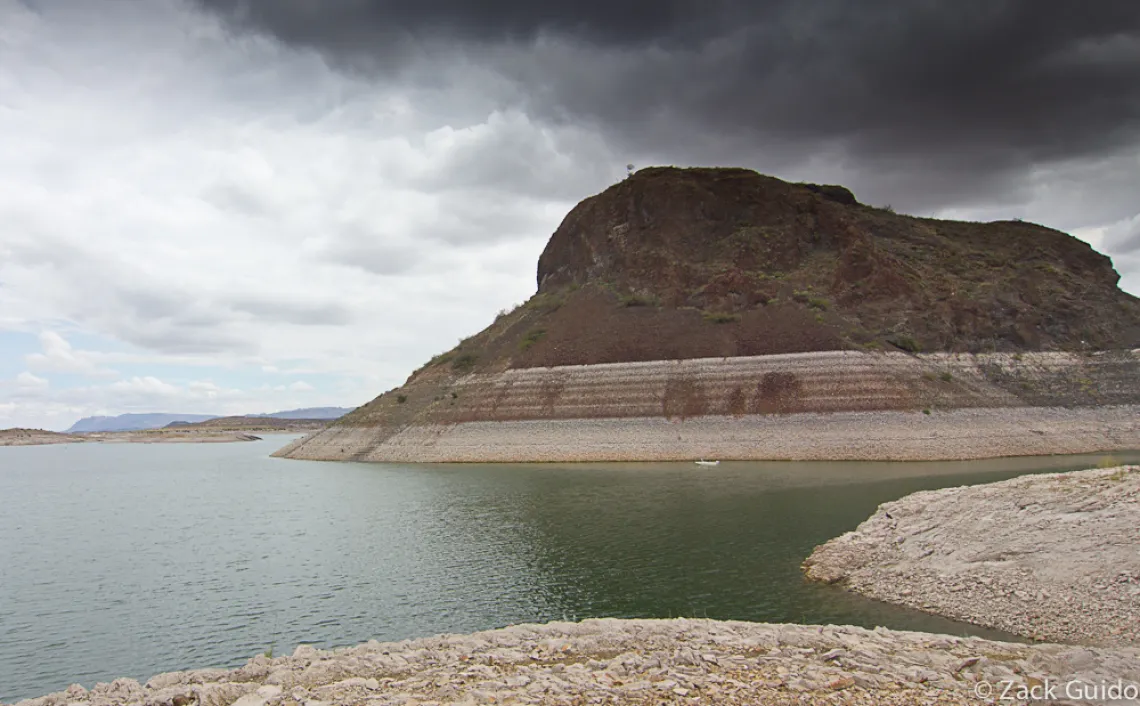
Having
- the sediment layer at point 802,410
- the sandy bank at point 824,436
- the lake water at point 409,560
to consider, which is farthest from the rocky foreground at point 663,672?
the sediment layer at point 802,410

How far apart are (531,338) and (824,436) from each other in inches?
1311

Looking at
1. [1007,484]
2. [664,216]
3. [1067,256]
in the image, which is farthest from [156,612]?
[1067,256]

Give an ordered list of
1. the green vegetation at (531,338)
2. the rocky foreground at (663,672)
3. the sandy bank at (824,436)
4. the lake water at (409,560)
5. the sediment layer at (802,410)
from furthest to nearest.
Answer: the green vegetation at (531,338), the sediment layer at (802,410), the sandy bank at (824,436), the lake water at (409,560), the rocky foreground at (663,672)

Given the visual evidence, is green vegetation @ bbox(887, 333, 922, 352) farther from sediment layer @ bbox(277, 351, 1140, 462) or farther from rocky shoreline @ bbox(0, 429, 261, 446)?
rocky shoreline @ bbox(0, 429, 261, 446)

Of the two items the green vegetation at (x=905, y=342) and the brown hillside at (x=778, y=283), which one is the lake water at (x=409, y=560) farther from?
the brown hillside at (x=778, y=283)

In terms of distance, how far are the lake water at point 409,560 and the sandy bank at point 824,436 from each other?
3.47 meters

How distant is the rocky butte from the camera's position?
51.4m

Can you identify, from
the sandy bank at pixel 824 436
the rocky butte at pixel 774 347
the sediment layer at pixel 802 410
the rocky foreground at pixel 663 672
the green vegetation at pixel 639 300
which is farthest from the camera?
the green vegetation at pixel 639 300

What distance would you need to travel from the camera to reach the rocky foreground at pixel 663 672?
8.38 metres

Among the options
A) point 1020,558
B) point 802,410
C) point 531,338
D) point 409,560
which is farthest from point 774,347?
point 1020,558

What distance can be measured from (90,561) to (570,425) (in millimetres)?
37671

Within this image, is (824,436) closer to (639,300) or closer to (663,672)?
(639,300)

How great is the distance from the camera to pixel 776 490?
34.4 m

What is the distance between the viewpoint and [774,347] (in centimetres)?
5962
